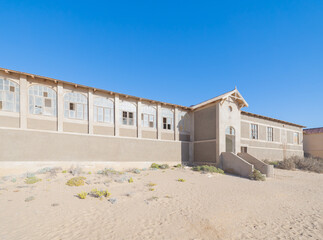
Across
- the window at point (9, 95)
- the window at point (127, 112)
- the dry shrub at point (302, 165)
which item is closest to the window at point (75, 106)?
the window at point (9, 95)

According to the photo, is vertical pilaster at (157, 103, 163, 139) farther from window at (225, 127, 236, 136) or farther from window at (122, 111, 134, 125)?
window at (225, 127, 236, 136)

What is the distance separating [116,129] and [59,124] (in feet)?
16.3

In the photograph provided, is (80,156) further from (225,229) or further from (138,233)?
(225,229)

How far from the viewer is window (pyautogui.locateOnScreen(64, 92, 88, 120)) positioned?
15.3 m

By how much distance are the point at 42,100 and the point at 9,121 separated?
2.73 m

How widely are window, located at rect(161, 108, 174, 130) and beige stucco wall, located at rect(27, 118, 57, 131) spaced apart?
36.1 feet

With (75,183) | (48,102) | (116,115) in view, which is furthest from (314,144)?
(48,102)

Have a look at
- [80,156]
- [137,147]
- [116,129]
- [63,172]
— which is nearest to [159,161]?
[137,147]

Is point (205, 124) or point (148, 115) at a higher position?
point (148, 115)

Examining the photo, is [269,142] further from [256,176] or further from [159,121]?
[159,121]

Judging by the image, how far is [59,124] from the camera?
1472 centimetres

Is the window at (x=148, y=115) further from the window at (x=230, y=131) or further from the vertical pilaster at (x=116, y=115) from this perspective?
the window at (x=230, y=131)

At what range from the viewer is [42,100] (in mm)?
14406

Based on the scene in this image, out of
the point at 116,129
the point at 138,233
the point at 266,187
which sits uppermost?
the point at 116,129
